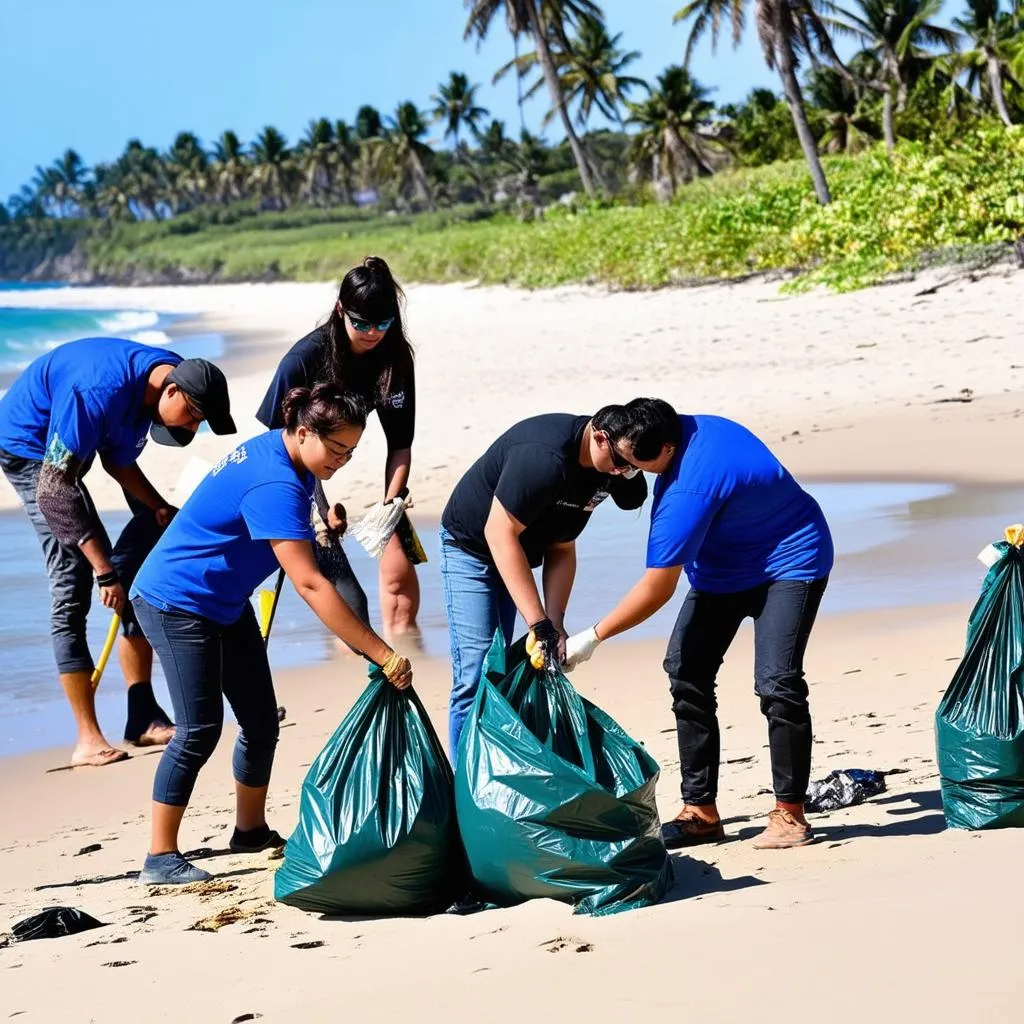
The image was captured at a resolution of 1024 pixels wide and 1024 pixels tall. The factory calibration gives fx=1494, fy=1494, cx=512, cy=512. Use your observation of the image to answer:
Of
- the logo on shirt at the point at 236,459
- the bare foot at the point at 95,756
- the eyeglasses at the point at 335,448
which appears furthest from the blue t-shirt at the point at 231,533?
the bare foot at the point at 95,756

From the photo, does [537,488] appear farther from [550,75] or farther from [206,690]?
[550,75]

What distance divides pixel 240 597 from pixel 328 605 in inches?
16.1

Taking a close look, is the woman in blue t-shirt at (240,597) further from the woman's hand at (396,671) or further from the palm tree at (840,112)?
the palm tree at (840,112)

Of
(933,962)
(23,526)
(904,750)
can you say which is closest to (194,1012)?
(933,962)

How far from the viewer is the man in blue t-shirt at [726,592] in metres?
3.58

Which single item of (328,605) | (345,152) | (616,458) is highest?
(345,152)

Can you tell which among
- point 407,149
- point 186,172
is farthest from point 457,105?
point 186,172

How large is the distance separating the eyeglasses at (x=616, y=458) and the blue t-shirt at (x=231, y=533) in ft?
2.39

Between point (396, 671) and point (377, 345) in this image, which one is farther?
point (377, 345)

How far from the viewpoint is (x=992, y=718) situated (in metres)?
3.70

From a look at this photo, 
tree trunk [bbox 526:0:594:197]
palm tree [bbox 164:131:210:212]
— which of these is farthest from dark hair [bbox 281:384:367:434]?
palm tree [bbox 164:131:210:212]

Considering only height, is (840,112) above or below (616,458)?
above

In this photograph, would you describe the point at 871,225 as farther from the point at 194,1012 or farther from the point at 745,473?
the point at 194,1012

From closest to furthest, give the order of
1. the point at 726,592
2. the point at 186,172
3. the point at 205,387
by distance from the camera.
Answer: the point at 726,592, the point at 205,387, the point at 186,172
